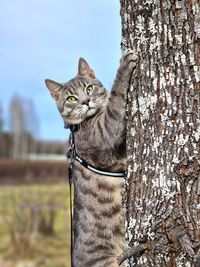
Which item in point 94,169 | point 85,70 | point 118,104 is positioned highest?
point 85,70

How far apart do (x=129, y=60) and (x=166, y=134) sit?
0.42 meters

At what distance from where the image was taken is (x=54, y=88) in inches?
156

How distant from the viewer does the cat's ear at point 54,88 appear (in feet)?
12.8

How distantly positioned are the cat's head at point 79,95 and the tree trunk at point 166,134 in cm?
107

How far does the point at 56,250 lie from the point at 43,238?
46 cm

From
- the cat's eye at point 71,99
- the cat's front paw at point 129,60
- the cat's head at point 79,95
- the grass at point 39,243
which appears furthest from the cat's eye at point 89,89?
the grass at point 39,243

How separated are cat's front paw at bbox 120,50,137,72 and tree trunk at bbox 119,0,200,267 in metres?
0.03

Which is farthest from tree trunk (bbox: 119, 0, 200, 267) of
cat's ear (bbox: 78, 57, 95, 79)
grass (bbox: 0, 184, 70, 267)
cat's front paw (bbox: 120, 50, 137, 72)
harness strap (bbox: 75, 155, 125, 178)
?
grass (bbox: 0, 184, 70, 267)

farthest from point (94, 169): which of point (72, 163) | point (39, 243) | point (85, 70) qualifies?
point (39, 243)

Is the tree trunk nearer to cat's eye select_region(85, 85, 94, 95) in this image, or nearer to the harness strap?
the harness strap

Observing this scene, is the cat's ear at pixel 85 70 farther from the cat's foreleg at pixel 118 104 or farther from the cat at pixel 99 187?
the cat's foreleg at pixel 118 104

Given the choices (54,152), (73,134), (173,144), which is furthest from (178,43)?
(54,152)

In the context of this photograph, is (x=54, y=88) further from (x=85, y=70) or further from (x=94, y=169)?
(x=94, y=169)

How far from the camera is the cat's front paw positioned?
2522 millimetres
